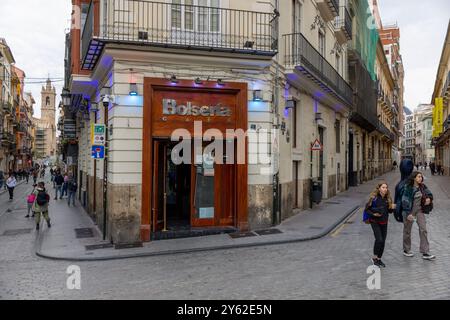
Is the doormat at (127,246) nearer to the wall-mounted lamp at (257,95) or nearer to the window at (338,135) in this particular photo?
the wall-mounted lamp at (257,95)

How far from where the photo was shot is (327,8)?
60.9 ft

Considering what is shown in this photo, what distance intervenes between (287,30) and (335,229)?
22.9 ft

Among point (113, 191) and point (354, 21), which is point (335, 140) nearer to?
point (354, 21)

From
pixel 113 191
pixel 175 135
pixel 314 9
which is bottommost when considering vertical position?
pixel 113 191

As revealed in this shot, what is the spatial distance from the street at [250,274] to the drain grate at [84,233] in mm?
1514

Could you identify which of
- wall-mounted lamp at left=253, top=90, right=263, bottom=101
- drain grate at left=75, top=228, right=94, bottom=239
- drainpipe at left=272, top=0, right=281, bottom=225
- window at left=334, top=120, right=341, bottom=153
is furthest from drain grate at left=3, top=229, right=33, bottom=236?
window at left=334, top=120, right=341, bottom=153

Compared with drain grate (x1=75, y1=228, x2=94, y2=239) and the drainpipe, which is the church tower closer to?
drain grate (x1=75, y1=228, x2=94, y2=239)

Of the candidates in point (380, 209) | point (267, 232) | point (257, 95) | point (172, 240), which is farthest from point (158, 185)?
point (380, 209)

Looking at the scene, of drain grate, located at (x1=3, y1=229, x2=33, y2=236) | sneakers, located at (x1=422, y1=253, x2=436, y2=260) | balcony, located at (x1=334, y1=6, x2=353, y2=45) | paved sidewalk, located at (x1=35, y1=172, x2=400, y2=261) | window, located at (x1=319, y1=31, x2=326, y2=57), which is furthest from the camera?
balcony, located at (x1=334, y1=6, x2=353, y2=45)

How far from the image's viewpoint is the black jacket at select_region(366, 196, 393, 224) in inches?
315

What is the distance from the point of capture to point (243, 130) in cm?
1206

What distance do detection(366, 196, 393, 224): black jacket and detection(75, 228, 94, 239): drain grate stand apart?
7.88m
